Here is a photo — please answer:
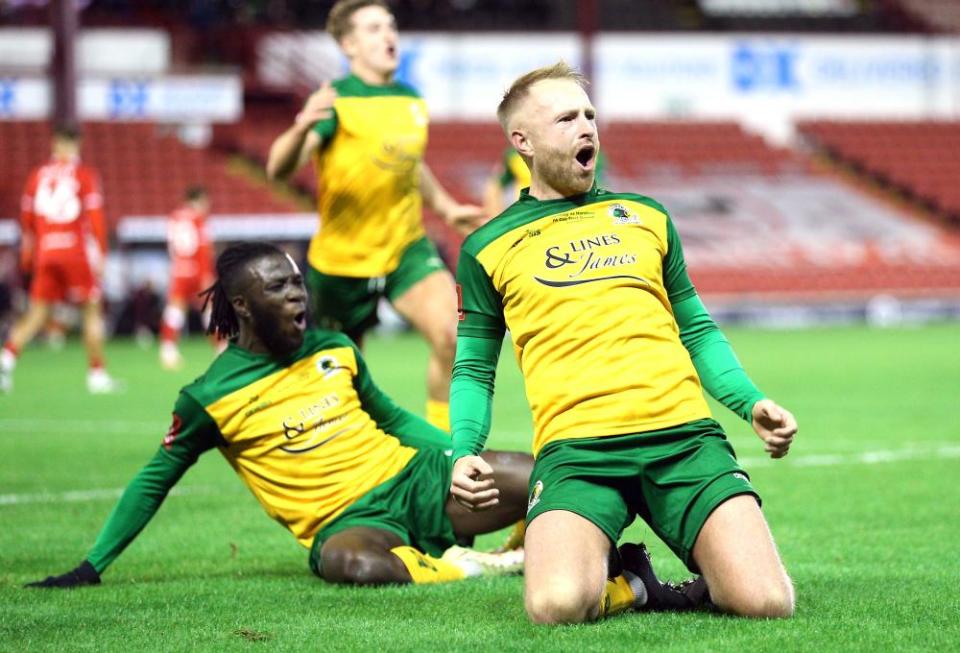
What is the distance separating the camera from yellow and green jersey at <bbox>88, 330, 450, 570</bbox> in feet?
17.3

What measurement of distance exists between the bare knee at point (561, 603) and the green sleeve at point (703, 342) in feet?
2.41

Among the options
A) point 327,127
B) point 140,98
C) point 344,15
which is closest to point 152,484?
point 327,127

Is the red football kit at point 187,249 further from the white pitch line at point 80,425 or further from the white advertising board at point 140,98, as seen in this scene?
the white advertising board at point 140,98

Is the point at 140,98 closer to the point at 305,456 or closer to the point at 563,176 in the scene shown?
the point at 305,456

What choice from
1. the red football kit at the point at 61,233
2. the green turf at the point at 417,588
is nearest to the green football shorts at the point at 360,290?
the green turf at the point at 417,588

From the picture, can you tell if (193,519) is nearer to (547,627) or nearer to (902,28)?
(547,627)

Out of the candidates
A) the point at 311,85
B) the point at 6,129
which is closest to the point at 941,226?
the point at 311,85

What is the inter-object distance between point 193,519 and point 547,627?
304 centimetres

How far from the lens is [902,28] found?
36.9m

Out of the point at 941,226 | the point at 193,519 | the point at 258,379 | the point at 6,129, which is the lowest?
the point at 941,226

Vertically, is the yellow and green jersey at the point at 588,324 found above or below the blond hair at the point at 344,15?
below

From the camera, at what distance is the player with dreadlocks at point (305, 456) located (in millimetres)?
5195

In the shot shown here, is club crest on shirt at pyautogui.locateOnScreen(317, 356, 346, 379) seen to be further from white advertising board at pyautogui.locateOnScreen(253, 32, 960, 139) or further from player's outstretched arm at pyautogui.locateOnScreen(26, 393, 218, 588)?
white advertising board at pyautogui.locateOnScreen(253, 32, 960, 139)

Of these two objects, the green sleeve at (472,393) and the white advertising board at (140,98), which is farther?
the white advertising board at (140,98)
